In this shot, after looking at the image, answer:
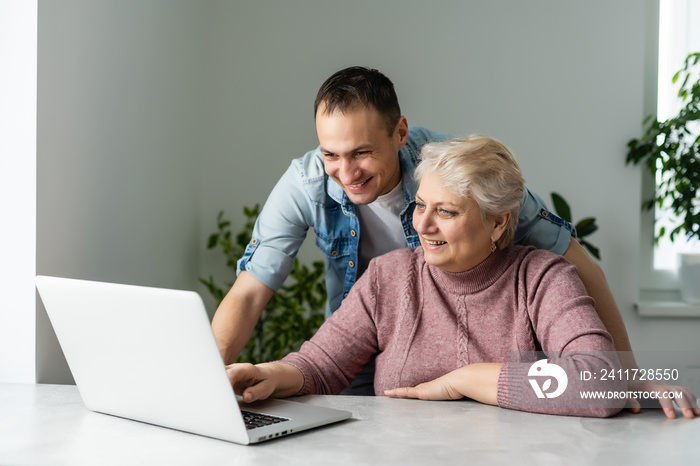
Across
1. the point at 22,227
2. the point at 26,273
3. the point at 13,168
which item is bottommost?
the point at 26,273

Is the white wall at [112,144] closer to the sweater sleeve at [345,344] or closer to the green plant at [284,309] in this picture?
the green plant at [284,309]

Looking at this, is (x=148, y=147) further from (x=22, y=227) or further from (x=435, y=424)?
(x=435, y=424)

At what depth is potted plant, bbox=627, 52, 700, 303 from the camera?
3.27m

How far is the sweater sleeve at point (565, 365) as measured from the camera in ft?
4.46

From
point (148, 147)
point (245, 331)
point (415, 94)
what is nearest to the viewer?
point (245, 331)

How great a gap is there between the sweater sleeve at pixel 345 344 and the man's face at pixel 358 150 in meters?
0.25

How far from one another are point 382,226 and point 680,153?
1.98 meters

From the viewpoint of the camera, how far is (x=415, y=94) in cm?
335

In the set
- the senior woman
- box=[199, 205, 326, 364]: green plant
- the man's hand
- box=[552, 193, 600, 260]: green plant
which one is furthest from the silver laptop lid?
box=[552, 193, 600, 260]: green plant

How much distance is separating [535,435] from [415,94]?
2.33 meters

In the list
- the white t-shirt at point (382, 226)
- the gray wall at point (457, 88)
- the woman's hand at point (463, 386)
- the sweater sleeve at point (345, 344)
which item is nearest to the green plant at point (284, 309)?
the gray wall at point (457, 88)

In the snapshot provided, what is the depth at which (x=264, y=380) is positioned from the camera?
143 centimetres

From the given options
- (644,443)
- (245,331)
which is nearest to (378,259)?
(245,331)

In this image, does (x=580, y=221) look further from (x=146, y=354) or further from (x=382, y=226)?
(x=146, y=354)
